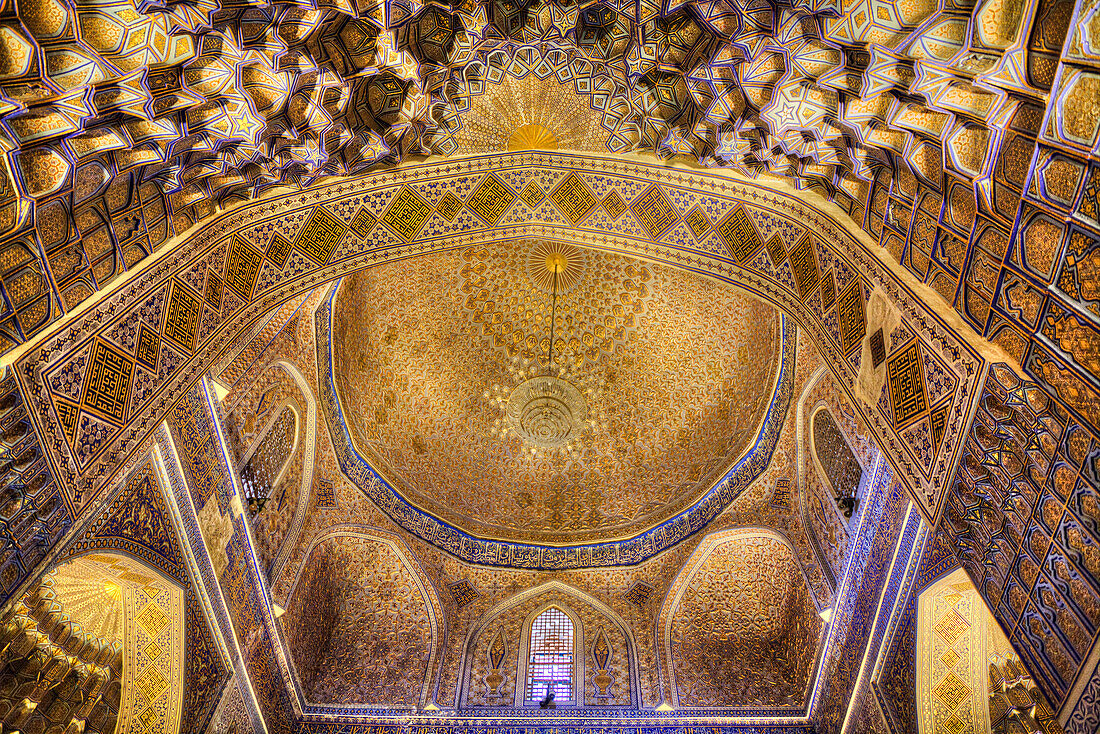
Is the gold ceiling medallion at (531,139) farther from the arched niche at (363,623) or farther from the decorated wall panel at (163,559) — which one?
the arched niche at (363,623)

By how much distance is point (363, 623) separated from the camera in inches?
387

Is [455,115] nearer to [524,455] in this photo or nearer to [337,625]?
[524,455]

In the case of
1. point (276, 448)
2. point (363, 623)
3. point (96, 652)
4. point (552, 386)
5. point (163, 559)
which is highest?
point (552, 386)

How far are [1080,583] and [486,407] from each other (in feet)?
28.0

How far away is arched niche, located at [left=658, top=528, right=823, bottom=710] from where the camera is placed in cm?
862

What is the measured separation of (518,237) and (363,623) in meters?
6.81

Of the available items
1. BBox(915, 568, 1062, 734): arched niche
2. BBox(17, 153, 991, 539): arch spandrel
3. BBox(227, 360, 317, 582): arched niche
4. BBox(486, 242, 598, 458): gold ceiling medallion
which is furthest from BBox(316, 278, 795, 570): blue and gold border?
BBox(915, 568, 1062, 734): arched niche

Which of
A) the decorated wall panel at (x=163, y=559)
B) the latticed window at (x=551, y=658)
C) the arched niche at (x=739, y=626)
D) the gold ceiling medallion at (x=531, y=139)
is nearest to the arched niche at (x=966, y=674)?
the arched niche at (x=739, y=626)

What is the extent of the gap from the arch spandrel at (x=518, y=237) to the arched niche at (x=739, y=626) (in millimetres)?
4674

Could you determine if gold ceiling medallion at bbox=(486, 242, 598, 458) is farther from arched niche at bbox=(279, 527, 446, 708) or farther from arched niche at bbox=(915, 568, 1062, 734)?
arched niche at bbox=(915, 568, 1062, 734)

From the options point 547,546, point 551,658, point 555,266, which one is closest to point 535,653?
point 551,658

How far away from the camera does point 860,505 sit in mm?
6840

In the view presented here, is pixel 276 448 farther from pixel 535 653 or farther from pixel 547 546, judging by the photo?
pixel 535 653

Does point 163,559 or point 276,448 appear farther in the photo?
point 276,448
